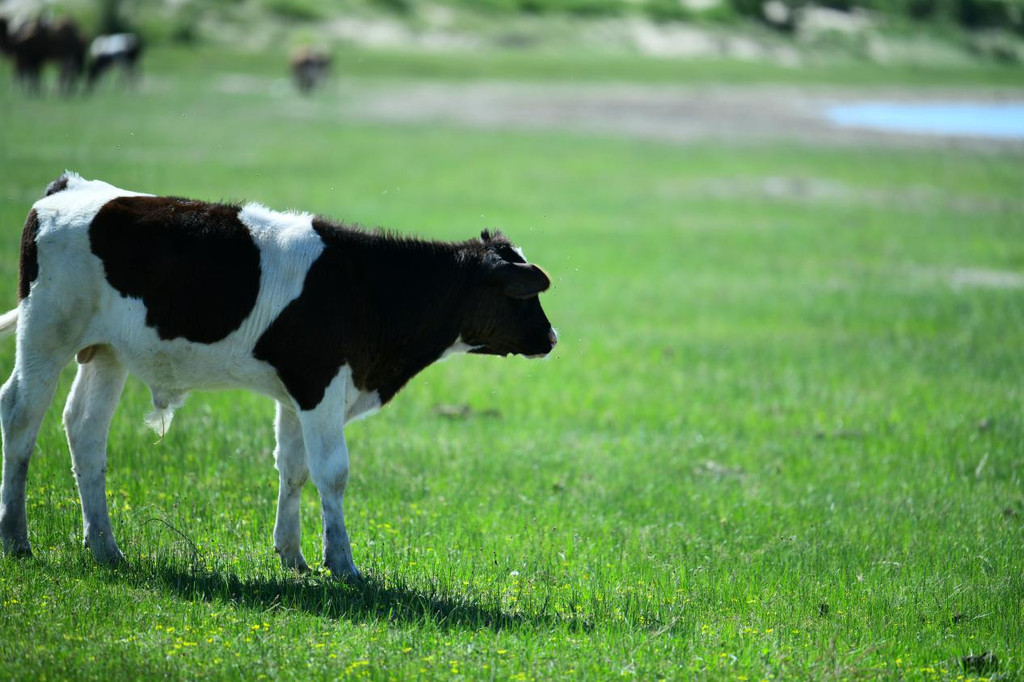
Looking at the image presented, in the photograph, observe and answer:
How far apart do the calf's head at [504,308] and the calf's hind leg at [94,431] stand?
2.33m

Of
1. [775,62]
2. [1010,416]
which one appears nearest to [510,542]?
[1010,416]

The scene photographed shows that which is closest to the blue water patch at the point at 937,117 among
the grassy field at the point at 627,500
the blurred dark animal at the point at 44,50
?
the grassy field at the point at 627,500

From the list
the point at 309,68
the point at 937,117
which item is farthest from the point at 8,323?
the point at 937,117

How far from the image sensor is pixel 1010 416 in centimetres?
1404

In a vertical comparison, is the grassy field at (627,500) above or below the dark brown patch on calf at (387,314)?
below

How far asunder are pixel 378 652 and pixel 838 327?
45.6 feet

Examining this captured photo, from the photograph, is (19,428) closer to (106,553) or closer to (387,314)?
(106,553)

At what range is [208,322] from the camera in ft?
25.2

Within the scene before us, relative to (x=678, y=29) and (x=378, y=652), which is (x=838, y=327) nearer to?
(x=378, y=652)

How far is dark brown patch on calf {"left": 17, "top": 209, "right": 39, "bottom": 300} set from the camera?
7758 mm

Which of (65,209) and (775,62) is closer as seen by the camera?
(65,209)

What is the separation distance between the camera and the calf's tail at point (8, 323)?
27.2 feet

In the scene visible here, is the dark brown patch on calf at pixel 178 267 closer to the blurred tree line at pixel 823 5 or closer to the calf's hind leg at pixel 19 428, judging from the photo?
the calf's hind leg at pixel 19 428

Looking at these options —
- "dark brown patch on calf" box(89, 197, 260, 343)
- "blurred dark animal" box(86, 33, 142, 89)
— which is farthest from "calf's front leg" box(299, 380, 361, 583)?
"blurred dark animal" box(86, 33, 142, 89)
